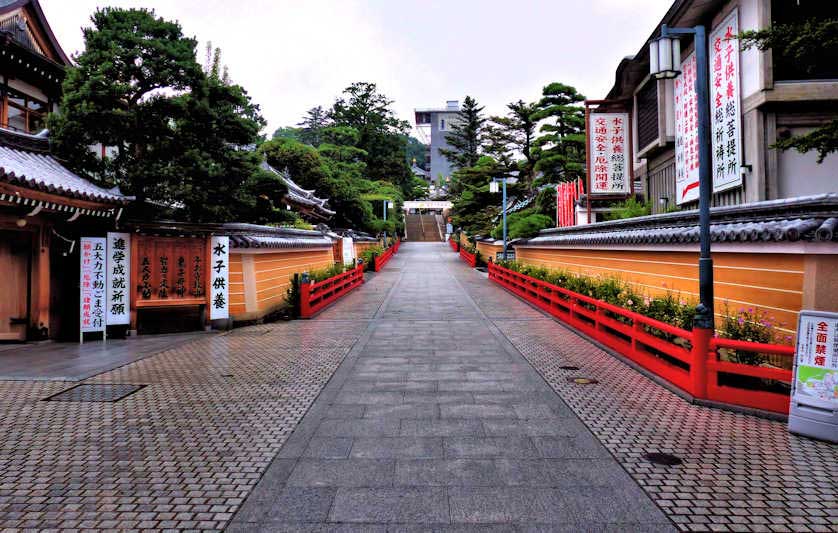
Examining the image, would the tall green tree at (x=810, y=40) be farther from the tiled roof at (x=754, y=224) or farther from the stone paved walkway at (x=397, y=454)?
the stone paved walkway at (x=397, y=454)

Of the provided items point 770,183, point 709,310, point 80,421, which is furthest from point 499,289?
point 80,421

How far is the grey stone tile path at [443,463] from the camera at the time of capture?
3.73 metres

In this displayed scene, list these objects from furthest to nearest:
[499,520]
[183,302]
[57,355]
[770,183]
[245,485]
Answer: [183,302]
[770,183]
[57,355]
[245,485]
[499,520]

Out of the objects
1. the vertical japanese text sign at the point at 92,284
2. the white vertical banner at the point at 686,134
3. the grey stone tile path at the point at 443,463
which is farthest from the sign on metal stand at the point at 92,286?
the white vertical banner at the point at 686,134

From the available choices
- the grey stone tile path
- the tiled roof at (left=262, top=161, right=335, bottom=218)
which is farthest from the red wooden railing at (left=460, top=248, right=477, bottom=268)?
the grey stone tile path

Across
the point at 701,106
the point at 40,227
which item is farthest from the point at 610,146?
the point at 40,227

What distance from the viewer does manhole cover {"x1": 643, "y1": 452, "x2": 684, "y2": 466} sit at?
466cm

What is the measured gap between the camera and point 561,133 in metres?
27.9

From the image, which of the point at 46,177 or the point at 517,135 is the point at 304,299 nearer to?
the point at 46,177

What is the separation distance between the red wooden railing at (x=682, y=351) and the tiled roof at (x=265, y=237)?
859 cm

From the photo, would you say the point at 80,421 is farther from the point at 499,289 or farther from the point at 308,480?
the point at 499,289

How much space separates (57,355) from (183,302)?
3064 millimetres

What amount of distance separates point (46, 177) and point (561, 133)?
24.4 metres

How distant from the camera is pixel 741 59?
11.2 metres
